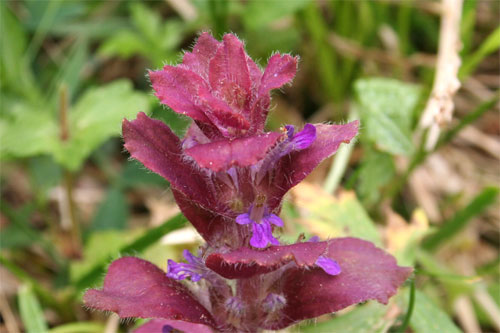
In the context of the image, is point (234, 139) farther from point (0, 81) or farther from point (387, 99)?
point (0, 81)

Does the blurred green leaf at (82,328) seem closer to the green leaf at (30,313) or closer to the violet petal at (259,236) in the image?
the green leaf at (30,313)

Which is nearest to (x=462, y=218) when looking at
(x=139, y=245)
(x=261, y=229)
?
(x=139, y=245)

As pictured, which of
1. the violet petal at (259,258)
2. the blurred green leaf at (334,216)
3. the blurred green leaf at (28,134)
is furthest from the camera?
the blurred green leaf at (28,134)

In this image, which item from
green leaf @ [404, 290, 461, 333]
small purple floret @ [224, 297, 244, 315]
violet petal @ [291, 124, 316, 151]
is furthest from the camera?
green leaf @ [404, 290, 461, 333]

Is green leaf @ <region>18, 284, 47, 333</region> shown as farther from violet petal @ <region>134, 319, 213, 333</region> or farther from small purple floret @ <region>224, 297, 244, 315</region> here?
small purple floret @ <region>224, 297, 244, 315</region>

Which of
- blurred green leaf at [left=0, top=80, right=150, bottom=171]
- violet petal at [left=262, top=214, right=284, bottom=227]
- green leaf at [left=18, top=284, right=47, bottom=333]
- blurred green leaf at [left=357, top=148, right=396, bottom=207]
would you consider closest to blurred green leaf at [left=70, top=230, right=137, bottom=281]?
green leaf at [left=18, top=284, right=47, bottom=333]

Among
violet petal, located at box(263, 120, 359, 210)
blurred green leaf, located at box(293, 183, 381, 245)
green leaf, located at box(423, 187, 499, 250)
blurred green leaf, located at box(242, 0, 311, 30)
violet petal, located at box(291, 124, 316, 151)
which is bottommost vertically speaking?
green leaf, located at box(423, 187, 499, 250)

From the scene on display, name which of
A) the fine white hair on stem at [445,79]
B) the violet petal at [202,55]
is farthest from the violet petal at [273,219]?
the fine white hair on stem at [445,79]
